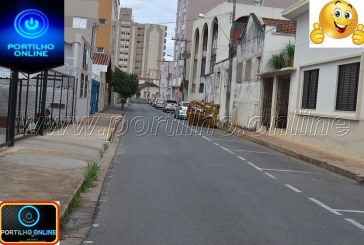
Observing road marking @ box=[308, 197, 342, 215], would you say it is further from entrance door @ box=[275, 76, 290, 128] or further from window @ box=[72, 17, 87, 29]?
window @ box=[72, 17, 87, 29]

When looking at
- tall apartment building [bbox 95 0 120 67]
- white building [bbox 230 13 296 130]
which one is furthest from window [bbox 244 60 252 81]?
tall apartment building [bbox 95 0 120 67]

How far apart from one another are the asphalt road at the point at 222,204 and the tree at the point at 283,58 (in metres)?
13.9

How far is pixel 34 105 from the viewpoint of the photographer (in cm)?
2509

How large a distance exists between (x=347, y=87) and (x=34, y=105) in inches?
588

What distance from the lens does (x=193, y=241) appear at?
6316 millimetres

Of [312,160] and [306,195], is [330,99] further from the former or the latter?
[306,195]

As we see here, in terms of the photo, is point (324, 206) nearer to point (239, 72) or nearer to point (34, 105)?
point (34, 105)

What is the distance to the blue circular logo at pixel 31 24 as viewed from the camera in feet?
13.3

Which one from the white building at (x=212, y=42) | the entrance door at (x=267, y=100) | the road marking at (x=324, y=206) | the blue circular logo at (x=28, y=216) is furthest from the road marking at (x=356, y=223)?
the white building at (x=212, y=42)

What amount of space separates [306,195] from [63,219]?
17.3 feet

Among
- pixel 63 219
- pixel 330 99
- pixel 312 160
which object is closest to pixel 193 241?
pixel 63 219

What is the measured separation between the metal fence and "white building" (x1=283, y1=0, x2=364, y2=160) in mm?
10623

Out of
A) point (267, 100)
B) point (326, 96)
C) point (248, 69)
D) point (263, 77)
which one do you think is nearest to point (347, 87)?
point (326, 96)

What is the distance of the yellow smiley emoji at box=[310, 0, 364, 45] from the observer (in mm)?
18688
